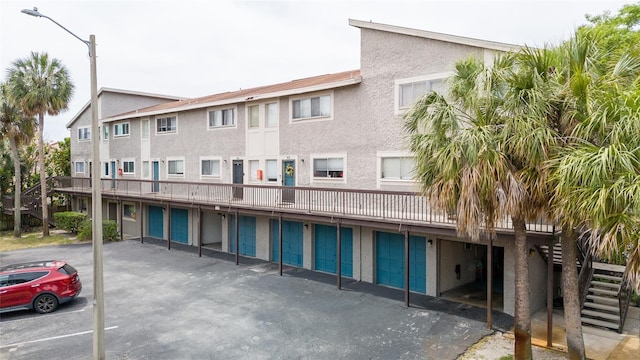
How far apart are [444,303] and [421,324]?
7.96 feet

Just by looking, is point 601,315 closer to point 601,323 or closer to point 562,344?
point 601,323

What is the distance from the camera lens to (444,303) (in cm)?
1440

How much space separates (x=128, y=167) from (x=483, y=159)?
29097mm

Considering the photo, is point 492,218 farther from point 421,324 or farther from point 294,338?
point 294,338

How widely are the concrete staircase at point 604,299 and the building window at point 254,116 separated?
16.3 m

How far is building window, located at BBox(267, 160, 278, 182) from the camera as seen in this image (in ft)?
69.0

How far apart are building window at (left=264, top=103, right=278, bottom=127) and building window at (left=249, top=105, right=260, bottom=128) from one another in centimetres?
61

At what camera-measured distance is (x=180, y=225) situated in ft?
88.0

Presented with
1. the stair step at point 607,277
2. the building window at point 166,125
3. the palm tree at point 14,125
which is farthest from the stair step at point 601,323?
the palm tree at point 14,125

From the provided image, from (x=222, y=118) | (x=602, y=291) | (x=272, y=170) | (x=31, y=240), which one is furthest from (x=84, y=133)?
(x=602, y=291)

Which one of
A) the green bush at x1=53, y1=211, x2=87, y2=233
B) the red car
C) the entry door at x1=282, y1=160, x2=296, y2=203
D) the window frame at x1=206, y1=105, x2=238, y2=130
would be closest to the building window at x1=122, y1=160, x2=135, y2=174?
the green bush at x1=53, y1=211, x2=87, y2=233

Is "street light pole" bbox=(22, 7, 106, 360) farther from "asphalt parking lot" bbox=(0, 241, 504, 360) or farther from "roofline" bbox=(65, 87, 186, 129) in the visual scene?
"roofline" bbox=(65, 87, 186, 129)

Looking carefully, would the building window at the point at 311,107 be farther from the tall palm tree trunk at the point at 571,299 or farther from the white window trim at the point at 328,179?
the tall palm tree trunk at the point at 571,299

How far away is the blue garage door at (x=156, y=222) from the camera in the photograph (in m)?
28.0
